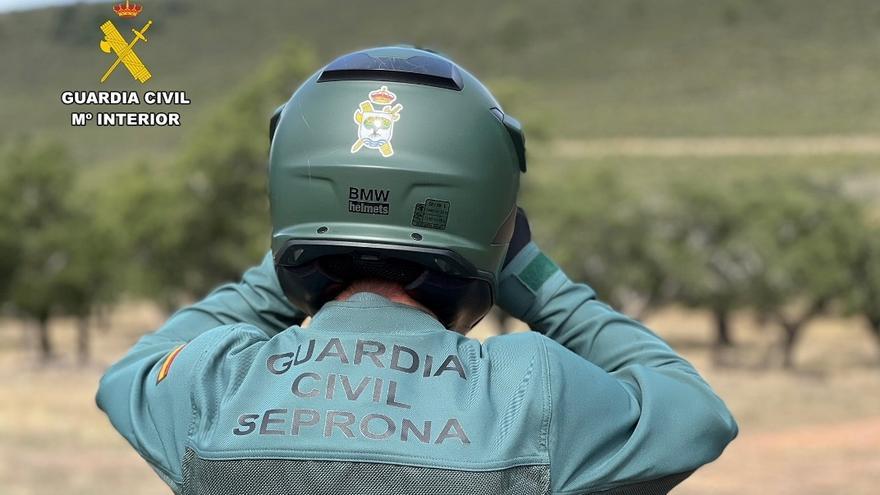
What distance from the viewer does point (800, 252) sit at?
3859 cm

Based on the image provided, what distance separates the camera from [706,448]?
2.05 metres

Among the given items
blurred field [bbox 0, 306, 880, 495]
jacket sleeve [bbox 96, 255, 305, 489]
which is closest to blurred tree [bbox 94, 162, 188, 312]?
blurred field [bbox 0, 306, 880, 495]

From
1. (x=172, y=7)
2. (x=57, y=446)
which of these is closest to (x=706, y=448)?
(x=57, y=446)

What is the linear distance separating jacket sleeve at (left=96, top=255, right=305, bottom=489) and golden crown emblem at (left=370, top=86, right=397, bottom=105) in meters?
0.46

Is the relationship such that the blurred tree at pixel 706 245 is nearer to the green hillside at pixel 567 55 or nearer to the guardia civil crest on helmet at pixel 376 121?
the green hillside at pixel 567 55

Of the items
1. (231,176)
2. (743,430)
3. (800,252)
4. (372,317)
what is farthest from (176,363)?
(231,176)

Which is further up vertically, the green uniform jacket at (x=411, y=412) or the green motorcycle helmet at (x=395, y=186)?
the green motorcycle helmet at (x=395, y=186)

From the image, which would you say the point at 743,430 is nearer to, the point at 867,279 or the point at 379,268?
the point at 867,279

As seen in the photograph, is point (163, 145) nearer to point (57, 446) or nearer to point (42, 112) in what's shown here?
point (42, 112)

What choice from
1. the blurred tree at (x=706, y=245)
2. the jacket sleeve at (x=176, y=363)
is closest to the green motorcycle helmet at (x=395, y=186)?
the jacket sleeve at (x=176, y=363)

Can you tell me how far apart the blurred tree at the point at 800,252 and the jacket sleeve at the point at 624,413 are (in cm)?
3748

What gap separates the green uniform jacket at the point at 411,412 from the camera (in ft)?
6.25

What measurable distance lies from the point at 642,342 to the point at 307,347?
634mm

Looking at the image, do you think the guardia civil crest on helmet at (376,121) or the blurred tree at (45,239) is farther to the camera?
the blurred tree at (45,239)
